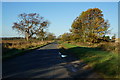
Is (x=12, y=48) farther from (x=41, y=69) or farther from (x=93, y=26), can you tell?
(x=93, y=26)

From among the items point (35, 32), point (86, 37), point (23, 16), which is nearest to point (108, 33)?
point (86, 37)

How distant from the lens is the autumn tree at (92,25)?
3741 centimetres

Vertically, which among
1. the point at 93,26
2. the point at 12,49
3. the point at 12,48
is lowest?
the point at 12,49

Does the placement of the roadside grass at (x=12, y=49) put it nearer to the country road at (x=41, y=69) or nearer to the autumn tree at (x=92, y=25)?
the country road at (x=41, y=69)

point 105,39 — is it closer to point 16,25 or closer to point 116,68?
point 16,25

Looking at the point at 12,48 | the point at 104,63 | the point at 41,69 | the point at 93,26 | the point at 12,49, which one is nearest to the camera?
the point at 41,69

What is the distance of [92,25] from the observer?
38.1 metres

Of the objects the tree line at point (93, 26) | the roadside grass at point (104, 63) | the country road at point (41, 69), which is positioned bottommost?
the country road at point (41, 69)

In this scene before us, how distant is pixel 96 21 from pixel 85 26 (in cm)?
352

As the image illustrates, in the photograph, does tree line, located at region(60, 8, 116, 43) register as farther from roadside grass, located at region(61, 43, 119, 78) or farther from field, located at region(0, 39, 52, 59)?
roadside grass, located at region(61, 43, 119, 78)

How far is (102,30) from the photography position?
36.9 metres

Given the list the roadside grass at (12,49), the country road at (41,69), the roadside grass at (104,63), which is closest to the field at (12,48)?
the roadside grass at (12,49)

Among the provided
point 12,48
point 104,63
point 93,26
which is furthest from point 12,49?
point 93,26

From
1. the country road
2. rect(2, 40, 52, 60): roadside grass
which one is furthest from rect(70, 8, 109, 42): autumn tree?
the country road
